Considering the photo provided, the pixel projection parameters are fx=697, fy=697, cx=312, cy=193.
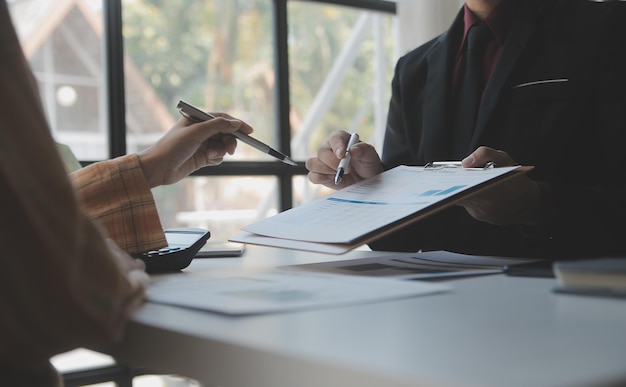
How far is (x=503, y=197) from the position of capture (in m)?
0.99

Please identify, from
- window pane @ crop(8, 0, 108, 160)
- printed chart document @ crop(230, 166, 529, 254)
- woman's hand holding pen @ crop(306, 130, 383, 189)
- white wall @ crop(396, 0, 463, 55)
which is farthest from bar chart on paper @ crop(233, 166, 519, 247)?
white wall @ crop(396, 0, 463, 55)

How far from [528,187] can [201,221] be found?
281cm

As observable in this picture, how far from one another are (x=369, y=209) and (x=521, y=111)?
623 millimetres

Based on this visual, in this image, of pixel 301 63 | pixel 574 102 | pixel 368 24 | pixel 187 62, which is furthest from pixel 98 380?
pixel 368 24

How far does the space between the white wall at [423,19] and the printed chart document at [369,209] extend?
2504 millimetres

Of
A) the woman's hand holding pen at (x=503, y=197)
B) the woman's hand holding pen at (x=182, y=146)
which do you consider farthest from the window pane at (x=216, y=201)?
the woman's hand holding pen at (x=503, y=197)

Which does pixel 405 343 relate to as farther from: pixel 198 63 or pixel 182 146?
pixel 198 63

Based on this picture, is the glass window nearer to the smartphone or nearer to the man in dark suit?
the man in dark suit

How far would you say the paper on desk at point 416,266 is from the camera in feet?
2.88

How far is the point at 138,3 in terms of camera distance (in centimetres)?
332

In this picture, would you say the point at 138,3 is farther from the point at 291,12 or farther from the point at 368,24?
the point at 368,24

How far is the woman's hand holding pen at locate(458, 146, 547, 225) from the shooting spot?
3.25 ft

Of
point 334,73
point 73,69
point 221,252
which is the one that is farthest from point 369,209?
point 334,73

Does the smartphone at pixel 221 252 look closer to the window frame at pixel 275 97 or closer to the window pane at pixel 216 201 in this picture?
the window frame at pixel 275 97
